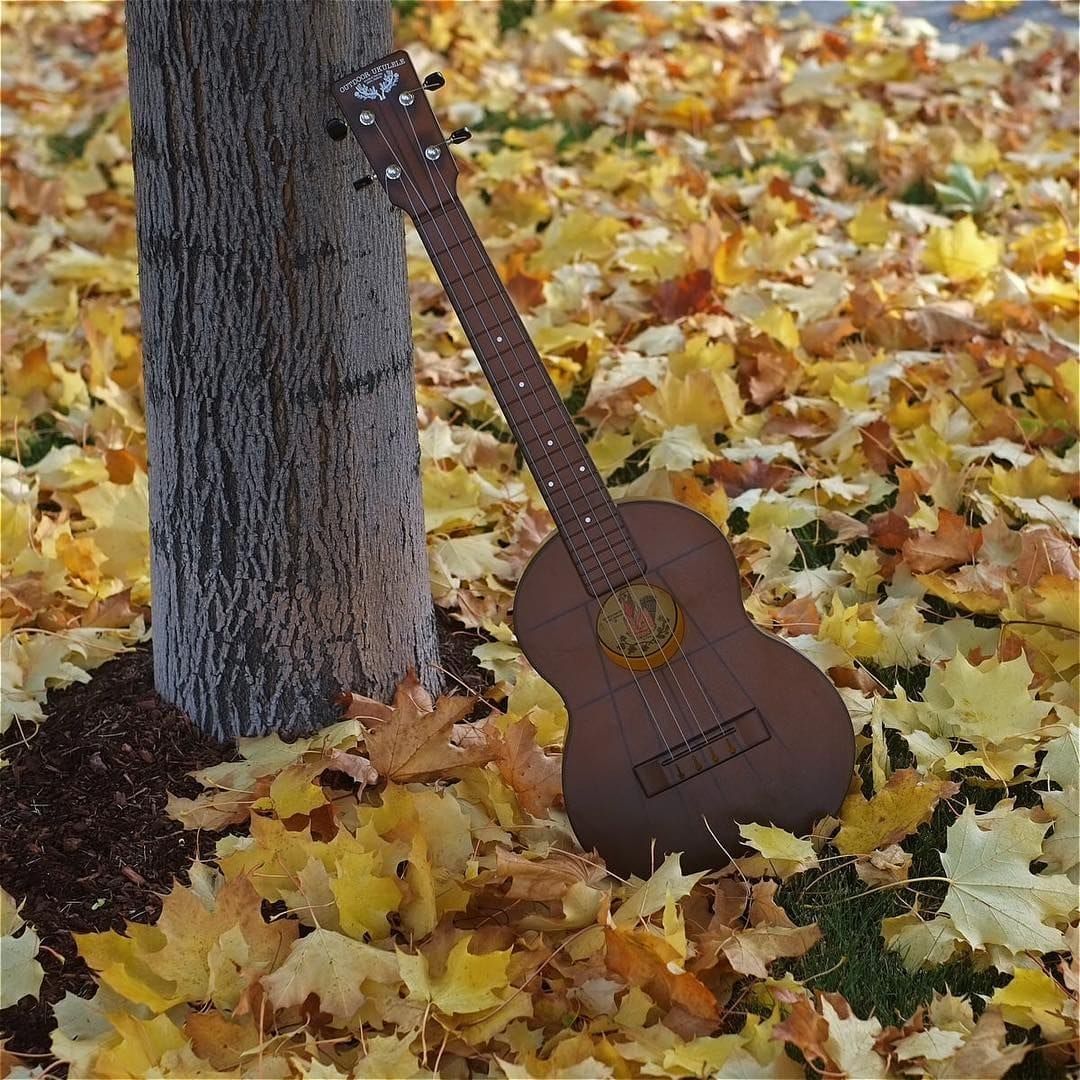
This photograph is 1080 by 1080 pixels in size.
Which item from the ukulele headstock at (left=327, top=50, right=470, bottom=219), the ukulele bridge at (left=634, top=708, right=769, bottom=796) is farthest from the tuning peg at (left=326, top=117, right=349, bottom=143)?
the ukulele bridge at (left=634, top=708, right=769, bottom=796)

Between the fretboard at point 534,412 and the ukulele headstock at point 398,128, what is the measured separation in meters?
0.05

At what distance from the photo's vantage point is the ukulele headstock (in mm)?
1853

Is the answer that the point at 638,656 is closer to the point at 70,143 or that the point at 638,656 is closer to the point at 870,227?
the point at 870,227

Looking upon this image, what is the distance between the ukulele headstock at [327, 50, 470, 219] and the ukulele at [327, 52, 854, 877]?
0.11 ft

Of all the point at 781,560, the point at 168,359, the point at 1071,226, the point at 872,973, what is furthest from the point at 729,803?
the point at 1071,226

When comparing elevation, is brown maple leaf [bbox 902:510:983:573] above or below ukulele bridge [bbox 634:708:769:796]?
above

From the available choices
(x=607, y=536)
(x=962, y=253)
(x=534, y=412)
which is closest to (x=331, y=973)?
(x=607, y=536)

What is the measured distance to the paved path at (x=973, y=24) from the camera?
5906mm

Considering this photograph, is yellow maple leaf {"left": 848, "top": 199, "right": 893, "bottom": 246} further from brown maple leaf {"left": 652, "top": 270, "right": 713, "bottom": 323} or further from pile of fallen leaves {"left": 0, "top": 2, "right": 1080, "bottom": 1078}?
brown maple leaf {"left": 652, "top": 270, "right": 713, "bottom": 323}

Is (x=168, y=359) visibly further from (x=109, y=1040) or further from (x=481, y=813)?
(x=109, y=1040)

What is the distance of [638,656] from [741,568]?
2.36ft

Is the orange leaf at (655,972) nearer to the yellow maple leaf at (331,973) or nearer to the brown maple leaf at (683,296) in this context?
the yellow maple leaf at (331,973)

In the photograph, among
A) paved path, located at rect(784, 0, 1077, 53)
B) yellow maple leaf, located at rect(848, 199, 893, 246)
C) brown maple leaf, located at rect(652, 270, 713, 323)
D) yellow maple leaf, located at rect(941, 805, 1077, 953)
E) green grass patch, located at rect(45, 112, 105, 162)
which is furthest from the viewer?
paved path, located at rect(784, 0, 1077, 53)

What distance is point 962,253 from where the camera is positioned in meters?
3.58
